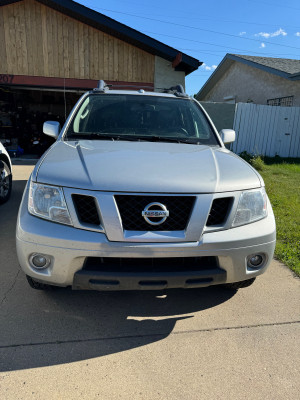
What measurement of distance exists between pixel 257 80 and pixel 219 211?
51.5 feet

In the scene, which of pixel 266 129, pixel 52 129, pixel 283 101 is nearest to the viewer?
pixel 52 129

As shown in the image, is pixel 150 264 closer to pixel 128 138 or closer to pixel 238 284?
A: pixel 238 284

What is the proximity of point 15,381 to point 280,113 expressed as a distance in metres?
12.1

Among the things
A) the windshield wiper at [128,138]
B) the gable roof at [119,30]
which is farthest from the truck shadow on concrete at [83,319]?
the gable roof at [119,30]

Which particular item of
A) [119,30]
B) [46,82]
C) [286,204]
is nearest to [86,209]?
[286,204]

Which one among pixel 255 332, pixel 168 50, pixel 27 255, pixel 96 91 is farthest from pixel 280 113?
pixel 27 255

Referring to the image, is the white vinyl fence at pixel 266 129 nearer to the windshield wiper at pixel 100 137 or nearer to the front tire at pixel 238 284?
the windshield wiper at pixel 100 137

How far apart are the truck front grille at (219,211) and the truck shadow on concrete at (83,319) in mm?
846

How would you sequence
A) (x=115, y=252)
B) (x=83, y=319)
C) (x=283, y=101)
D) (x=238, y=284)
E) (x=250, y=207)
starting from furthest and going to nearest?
(x=283, y=101) < (x=238, y=284) < (x=83, y=319) < (x=250, y=207) < (x=115, y=252)

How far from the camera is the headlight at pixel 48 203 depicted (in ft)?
6.46

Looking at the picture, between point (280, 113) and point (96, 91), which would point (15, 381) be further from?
point (280, 113)

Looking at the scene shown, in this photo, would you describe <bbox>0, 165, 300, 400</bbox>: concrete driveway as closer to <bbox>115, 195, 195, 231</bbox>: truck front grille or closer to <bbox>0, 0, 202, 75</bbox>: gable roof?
<bbox>115, 195, 195, 231</bbox>: truck front grille

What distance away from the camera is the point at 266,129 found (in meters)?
11.5

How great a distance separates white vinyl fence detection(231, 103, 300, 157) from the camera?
1116 centimetres
